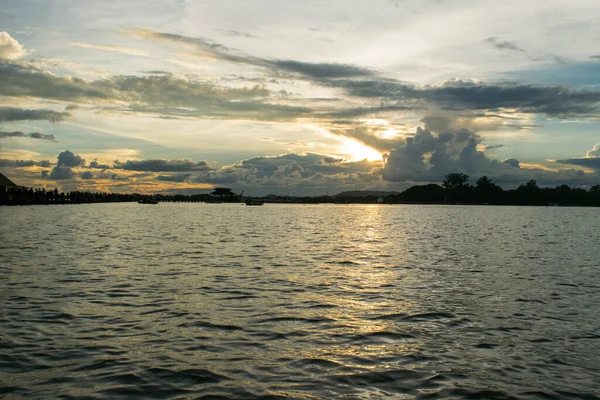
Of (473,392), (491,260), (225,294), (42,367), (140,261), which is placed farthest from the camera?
(491,260)

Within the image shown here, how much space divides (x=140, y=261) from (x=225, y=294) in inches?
600

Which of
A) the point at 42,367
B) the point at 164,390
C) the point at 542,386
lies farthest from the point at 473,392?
the point at 42,367

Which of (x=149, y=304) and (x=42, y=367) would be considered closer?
(x=42, y=367)

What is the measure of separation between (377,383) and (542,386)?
434 cm

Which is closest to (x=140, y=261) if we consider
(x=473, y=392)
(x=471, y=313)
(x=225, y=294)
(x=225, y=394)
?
(x=225, y=294)

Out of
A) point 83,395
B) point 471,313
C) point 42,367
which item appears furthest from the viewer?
point 471,313

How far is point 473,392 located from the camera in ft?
40.9

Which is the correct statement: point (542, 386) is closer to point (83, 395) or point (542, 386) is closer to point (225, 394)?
point (225, 394)

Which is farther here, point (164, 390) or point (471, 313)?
point (471, 313)

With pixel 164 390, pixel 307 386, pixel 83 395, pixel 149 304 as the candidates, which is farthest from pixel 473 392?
pixel 149 304

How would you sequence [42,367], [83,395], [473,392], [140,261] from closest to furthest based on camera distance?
[83,395], [473,392], [42,367], [140,261]

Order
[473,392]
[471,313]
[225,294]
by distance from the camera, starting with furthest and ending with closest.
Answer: [225,294], [471,313], [473,392]

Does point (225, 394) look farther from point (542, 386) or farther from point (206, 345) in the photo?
point (542, 386)

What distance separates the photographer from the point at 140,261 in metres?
37.4
